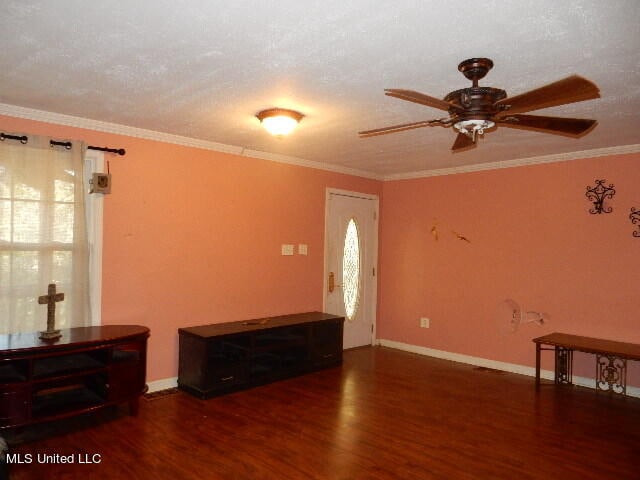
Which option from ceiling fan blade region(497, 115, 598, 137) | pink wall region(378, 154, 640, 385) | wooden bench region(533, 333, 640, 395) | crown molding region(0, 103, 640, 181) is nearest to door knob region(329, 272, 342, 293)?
pink wall region(378, 154, 640, 385)

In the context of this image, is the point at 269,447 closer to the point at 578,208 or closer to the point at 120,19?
the point at 120,19

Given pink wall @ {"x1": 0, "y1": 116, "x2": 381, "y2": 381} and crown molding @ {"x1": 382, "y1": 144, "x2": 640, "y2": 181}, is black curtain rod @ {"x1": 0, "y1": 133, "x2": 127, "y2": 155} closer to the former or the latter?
pink wall @ {"x1": 0, "y1": 116, "x2": 381, "y2": 381}

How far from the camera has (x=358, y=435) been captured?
3303mm

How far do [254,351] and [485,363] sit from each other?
268 cm

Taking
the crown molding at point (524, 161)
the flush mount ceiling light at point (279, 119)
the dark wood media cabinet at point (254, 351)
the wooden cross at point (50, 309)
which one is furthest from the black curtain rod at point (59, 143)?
the crown molding at point (524, 161)

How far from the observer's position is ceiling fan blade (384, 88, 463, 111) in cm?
195

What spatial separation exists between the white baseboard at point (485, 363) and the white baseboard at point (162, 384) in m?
2.97

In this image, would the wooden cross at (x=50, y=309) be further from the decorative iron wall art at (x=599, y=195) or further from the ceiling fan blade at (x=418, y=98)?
the decorative iron wall art at (x=599, y=195)

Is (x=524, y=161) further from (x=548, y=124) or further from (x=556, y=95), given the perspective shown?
(x=556, y=95)

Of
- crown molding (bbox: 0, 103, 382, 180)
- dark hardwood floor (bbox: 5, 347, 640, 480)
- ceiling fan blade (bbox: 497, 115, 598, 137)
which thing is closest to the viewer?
ceiling fan blade (bbox: 497, 115, 598, 137)

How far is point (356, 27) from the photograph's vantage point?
2074mm

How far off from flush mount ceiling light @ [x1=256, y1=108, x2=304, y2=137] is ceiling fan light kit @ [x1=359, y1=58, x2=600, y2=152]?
97cm

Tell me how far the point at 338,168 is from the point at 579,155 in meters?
2.58

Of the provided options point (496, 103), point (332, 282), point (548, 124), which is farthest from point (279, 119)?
point (332, 282)
